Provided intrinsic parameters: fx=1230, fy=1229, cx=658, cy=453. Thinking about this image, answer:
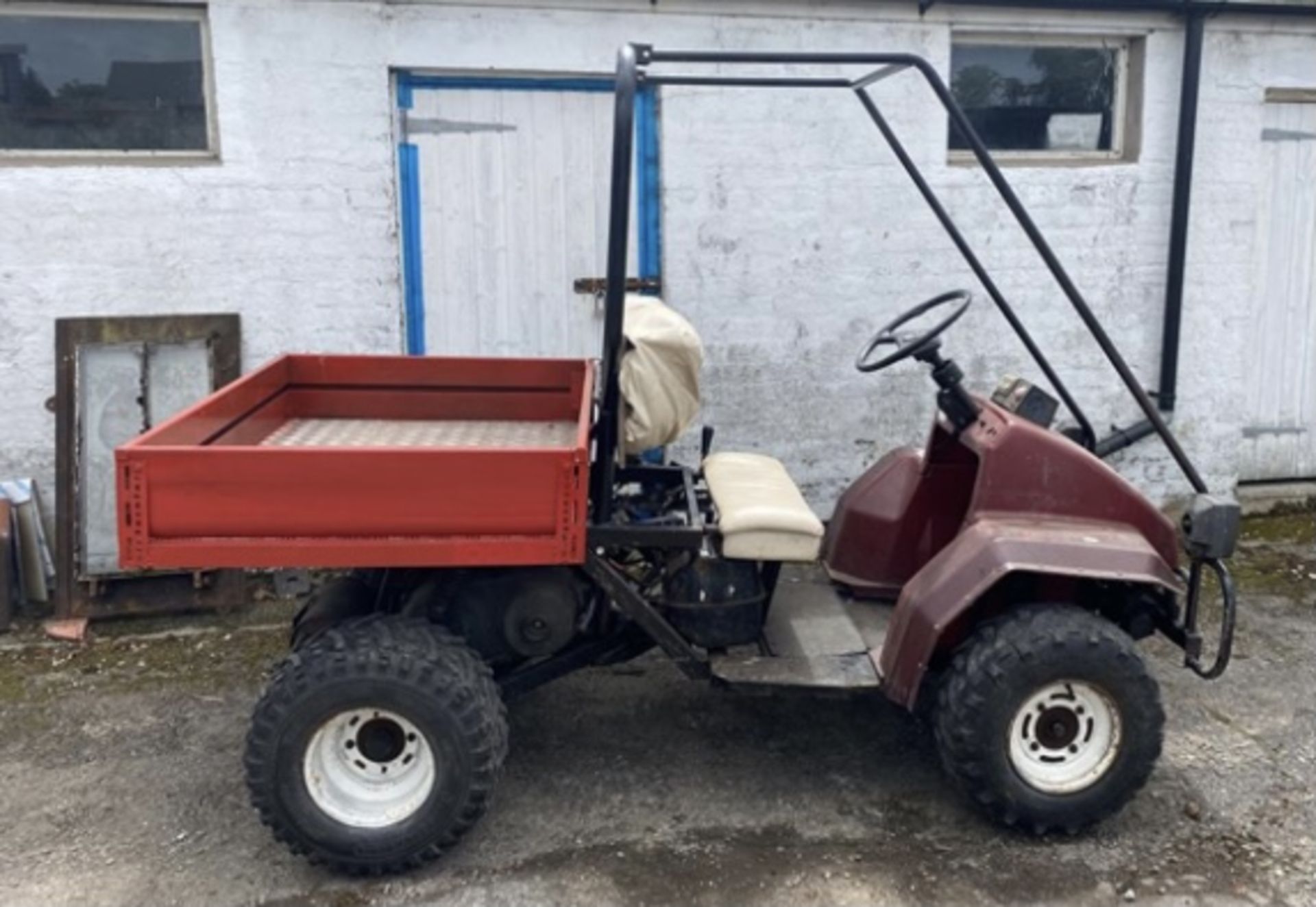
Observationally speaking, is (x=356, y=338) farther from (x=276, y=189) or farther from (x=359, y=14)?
(x=359, y=14)

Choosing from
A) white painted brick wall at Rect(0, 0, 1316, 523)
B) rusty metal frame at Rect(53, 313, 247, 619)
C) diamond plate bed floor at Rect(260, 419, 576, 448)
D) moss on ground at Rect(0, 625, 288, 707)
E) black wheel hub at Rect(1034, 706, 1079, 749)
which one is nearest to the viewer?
black wheel hub at Rect(1034, 706, 1079, 749)

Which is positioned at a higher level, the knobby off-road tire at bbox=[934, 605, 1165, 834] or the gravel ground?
the knobby off-road tire at bbox=[934, 605, 1165, 834]

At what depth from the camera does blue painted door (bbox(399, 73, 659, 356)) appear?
5.49m

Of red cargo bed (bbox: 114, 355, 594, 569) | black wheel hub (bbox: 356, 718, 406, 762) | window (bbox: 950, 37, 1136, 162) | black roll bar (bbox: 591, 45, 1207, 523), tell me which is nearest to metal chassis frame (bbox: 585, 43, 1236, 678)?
black roll bar (bbox: 591, 45, 1207, 523)

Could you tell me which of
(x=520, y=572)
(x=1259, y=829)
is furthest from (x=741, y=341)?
(x=1259, y=829)

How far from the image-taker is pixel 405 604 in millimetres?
3533

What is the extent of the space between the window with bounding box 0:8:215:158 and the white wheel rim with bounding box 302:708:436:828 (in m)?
3.14

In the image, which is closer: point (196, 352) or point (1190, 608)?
point (1190, 608)

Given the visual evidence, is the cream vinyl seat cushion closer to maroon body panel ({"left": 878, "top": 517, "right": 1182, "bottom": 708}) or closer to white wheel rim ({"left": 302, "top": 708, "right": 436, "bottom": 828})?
maroon body panel ({"left": 878, "top": 517, "right": 1182, "bottom": 708})

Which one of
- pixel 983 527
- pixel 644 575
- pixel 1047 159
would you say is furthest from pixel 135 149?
→ pixel 1047 159

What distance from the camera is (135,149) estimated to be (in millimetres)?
5336

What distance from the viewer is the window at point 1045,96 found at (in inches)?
237

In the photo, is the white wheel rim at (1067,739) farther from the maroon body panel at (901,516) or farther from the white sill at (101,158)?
the white sill at (101,158)

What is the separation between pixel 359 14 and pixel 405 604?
2.94 meters
